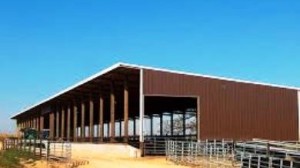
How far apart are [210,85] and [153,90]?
4474 millimetres

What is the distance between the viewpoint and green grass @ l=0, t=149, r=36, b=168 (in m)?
35.6

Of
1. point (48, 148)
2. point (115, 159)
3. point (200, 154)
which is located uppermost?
point (48, 148)

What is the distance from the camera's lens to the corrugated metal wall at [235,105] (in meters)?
42.2

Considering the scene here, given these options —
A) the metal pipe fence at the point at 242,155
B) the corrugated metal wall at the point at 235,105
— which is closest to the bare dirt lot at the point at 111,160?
the metal pipe fence at the point at 242,155

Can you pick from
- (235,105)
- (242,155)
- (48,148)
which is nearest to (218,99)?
(235,105)

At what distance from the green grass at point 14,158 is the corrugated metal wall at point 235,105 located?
8661 millimetres

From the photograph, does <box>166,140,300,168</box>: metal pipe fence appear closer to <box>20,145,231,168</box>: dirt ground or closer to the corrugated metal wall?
<box>20,145,231,168</box>: dirt ground

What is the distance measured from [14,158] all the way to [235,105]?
16.0m

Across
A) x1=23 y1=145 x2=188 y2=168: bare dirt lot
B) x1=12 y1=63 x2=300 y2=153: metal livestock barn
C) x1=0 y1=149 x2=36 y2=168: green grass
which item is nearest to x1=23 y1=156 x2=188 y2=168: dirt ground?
x1=23 y1=145 x2=188 y2=168: bare dirt lot

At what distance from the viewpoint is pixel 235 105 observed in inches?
1746

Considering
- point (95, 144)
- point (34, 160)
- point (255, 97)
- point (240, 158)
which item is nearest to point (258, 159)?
point (240, 158)

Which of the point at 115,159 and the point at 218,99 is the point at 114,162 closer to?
the point at 115,159

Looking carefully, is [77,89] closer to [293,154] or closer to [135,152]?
[135,152]

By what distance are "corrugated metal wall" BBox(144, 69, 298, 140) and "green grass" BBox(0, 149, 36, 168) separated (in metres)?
8.66
